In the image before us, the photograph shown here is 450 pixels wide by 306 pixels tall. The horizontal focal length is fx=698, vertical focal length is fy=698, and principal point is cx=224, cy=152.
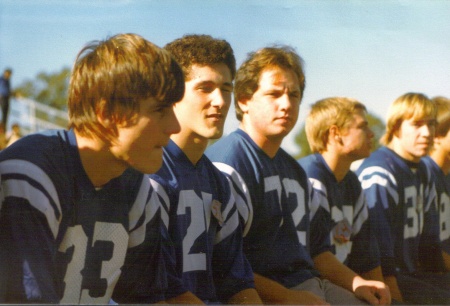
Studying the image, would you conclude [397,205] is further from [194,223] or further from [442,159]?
[194,223]

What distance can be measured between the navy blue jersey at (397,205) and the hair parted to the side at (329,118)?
1.28 feet

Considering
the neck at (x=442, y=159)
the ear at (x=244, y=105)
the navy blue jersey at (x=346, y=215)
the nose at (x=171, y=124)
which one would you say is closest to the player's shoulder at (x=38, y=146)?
the nose at (x=171, y=124)

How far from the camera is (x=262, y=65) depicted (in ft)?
9.21

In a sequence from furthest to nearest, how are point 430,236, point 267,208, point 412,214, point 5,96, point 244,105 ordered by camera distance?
point 5,96 → point 430,236 → point 412,214 → point 244,105 → point 267,208

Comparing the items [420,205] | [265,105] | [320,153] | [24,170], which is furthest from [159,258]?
[420,205]

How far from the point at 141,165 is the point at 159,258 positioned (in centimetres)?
35

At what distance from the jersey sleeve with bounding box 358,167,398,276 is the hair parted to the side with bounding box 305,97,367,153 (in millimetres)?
386

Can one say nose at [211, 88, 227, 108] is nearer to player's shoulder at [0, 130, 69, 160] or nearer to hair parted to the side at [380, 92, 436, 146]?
player's shoulder at [0, 130, 69, 160]

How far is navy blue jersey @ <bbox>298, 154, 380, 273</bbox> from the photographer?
3.30m

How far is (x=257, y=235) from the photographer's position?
263cm

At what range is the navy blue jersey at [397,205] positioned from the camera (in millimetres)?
3613

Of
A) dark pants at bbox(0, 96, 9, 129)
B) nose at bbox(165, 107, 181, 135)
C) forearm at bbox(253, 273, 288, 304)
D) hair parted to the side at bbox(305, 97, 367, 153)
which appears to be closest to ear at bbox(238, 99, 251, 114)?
forearm at bbox(253, 273, 288, 304)

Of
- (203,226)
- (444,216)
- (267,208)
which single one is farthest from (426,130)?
(203,226)

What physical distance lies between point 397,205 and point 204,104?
1.82m
